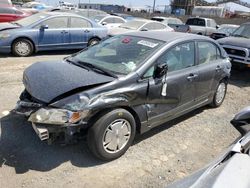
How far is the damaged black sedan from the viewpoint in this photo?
3.49 metres

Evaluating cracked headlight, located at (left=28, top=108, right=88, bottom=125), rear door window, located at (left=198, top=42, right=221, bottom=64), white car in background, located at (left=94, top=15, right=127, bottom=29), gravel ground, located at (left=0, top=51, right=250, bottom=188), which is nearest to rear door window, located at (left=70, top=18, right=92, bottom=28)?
white car in background, located at (left=94, top=15, right=127, bottom=29)

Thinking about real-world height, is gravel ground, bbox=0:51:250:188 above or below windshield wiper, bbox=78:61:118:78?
below

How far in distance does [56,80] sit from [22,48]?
644cm

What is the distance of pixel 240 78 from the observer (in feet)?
30.6

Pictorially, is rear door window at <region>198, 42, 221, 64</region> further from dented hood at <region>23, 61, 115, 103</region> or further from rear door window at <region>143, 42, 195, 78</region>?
dented hood at <region>23, 61, 115, 103</region>

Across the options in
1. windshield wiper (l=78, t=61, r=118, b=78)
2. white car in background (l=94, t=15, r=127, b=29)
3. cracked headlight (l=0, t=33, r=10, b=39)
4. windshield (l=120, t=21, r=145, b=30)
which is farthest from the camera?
white car in background (l=94, t=15, r=127, b=29)

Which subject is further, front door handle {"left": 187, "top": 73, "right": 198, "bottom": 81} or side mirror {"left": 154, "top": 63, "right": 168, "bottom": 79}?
front door handle {"left": 187, "top": 73, "right": 198, "bottom": 81}

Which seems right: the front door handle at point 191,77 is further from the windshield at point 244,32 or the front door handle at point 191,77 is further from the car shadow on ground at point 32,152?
the windshield at point 244,32

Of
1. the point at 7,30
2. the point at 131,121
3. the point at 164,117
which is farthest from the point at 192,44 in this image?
the point at 7,30

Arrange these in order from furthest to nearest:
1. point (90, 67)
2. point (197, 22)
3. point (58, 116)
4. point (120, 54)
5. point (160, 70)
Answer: point (197, 22), point (120, 54), point (90, 67), point (160, 70), point (58, 116)

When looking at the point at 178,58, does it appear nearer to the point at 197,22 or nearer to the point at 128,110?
the point at 128,110

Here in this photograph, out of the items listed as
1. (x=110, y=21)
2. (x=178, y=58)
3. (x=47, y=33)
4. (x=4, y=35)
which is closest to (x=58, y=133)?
(x=178, y=58)

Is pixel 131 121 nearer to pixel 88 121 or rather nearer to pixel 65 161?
pixel 88 121

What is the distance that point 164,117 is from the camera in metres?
4.48
